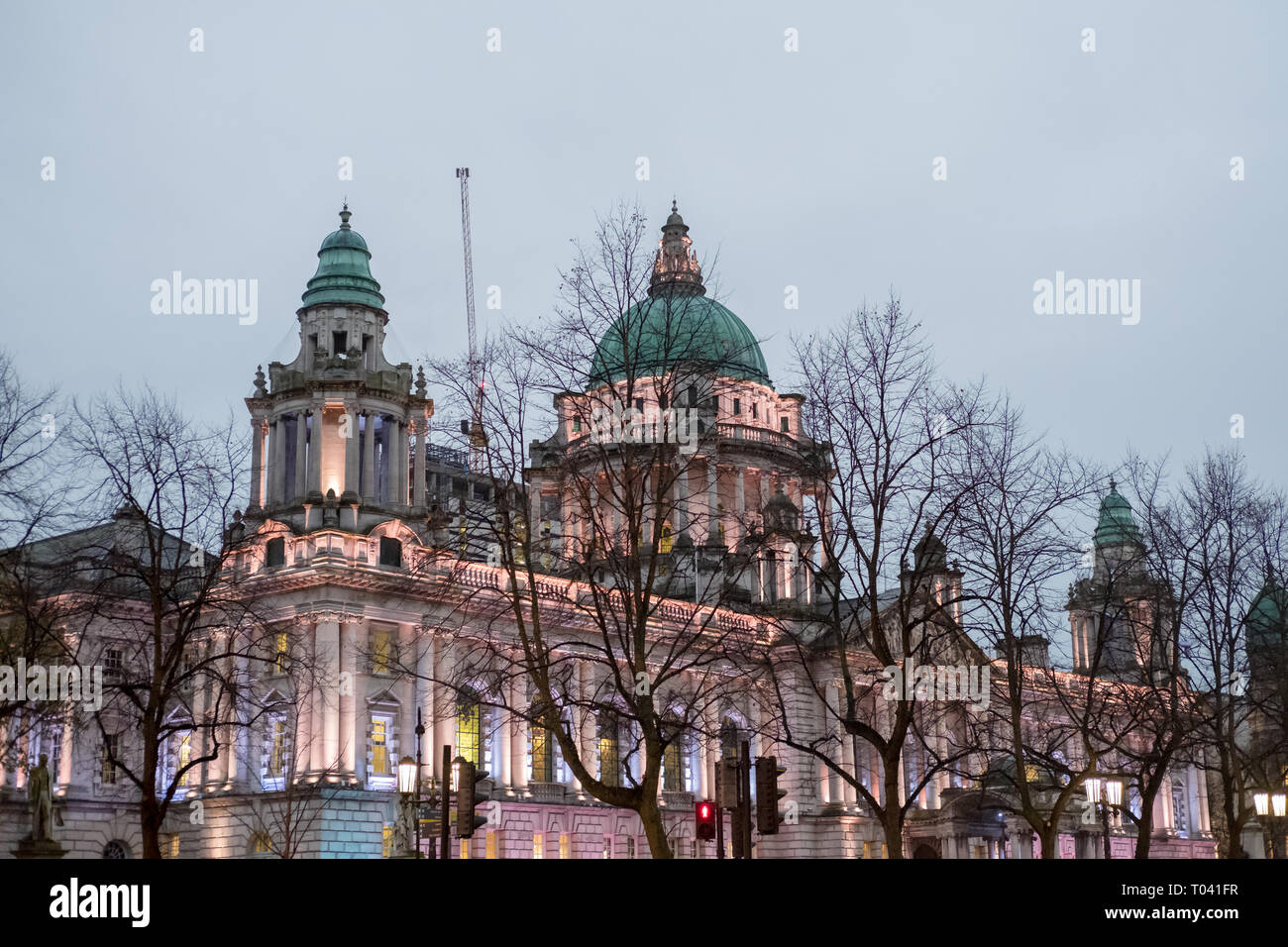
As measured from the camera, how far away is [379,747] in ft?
225

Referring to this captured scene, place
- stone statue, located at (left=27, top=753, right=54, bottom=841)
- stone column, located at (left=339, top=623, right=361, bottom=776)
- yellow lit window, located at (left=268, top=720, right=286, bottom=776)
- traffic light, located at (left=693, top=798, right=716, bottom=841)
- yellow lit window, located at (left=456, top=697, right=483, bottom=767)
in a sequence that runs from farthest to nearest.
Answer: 1. yellow lit window, located at (left=456, top=697, right=483, bottom=767)
2. yellow lit window, located at (left=268, top=720, right=286, bottom=776)
3. stone column, located at (left=339, top=623, right=361, bottom=776)
4. stone statue, located at (left=27, top=753, right=54, bottom=841)
5. traffic light, located at (left=693, top=798, right=716, bottom=841)

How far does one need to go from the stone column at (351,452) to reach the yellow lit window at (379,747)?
40.2ft

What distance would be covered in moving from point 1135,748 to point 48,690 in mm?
76820

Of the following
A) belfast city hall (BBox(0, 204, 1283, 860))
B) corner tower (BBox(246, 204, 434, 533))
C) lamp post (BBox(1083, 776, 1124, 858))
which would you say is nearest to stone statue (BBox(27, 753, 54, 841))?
belfast city hall (BBox(0, 204, 1283, 860))

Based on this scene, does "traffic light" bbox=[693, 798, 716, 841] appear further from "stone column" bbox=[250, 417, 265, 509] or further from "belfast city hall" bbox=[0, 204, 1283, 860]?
"stone column" bbox=[250, 417, 265, 509]

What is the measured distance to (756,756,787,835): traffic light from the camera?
86.2 feet

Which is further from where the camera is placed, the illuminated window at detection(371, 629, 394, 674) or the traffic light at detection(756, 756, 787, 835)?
the illuminated window at detection(371, 629, 394, 674)

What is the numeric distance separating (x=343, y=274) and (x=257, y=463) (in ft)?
33.6

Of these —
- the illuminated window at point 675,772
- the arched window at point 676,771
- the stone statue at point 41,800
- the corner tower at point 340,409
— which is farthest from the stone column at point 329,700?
the stone statue at point 41,800

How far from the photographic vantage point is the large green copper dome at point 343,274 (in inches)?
3081

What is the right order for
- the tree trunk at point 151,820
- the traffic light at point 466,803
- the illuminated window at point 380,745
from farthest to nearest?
the illuminated window at point 380,745
the tree trunk at point 151,820
the traffic light at point 466,803

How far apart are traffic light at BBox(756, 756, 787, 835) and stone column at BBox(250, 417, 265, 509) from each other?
5452 centimetres

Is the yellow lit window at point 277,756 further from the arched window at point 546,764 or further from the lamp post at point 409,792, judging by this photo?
the lamp post at point 409,792
